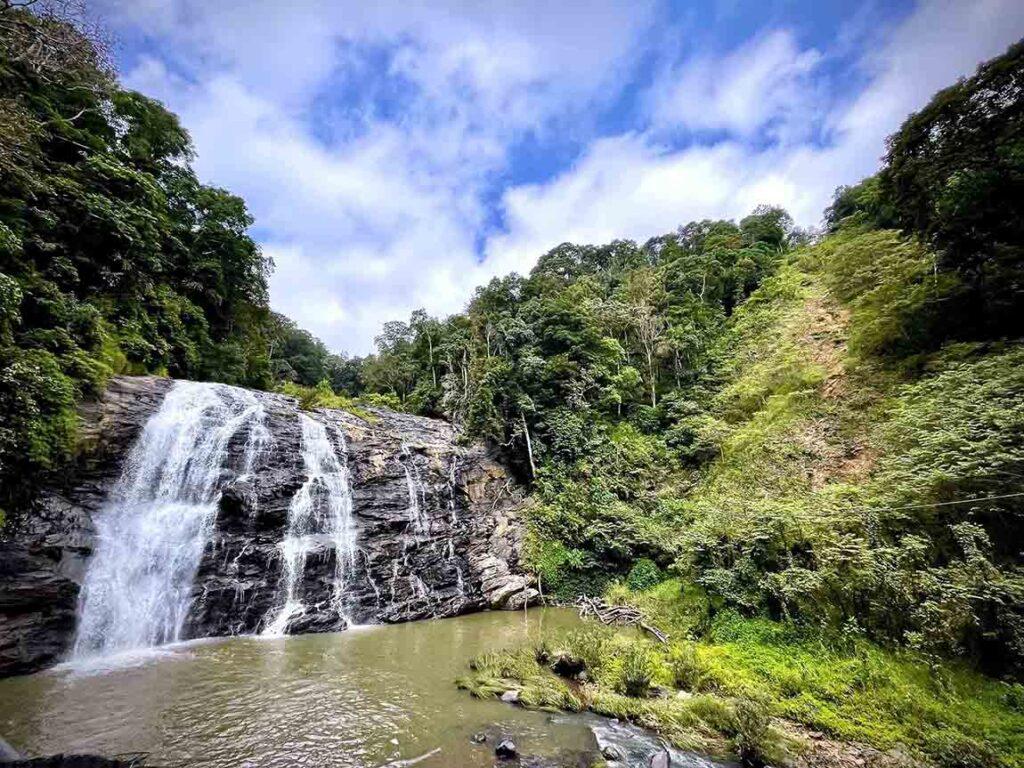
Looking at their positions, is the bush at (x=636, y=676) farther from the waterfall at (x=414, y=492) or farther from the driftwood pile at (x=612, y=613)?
the waterfall at (x=414, y=492)

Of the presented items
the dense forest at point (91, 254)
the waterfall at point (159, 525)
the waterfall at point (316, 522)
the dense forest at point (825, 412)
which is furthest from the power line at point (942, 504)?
the dense forest at point (91, 254)

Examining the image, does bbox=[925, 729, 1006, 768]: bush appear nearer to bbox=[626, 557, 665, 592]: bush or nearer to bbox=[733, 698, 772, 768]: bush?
bbox=[733, 698, 772, 768]: bush

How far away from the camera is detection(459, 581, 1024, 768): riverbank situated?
16.4 feet

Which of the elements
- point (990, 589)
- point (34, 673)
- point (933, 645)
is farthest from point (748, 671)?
point (34, 673)

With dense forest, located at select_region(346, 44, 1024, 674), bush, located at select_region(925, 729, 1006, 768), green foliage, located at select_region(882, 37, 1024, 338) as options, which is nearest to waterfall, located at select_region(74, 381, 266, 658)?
dense forest, located at select_region(346, 44, 1024, 674)

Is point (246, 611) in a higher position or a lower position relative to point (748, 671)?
higher

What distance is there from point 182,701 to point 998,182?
19.3 m

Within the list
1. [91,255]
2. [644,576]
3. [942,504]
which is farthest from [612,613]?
[91,255]

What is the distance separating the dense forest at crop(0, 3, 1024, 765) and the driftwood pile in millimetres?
1226

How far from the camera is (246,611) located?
11289mm

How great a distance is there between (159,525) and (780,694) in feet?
47.2

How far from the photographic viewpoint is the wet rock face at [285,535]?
8969 mm

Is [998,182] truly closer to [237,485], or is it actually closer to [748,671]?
[748,671]

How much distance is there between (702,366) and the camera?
80.8ft
